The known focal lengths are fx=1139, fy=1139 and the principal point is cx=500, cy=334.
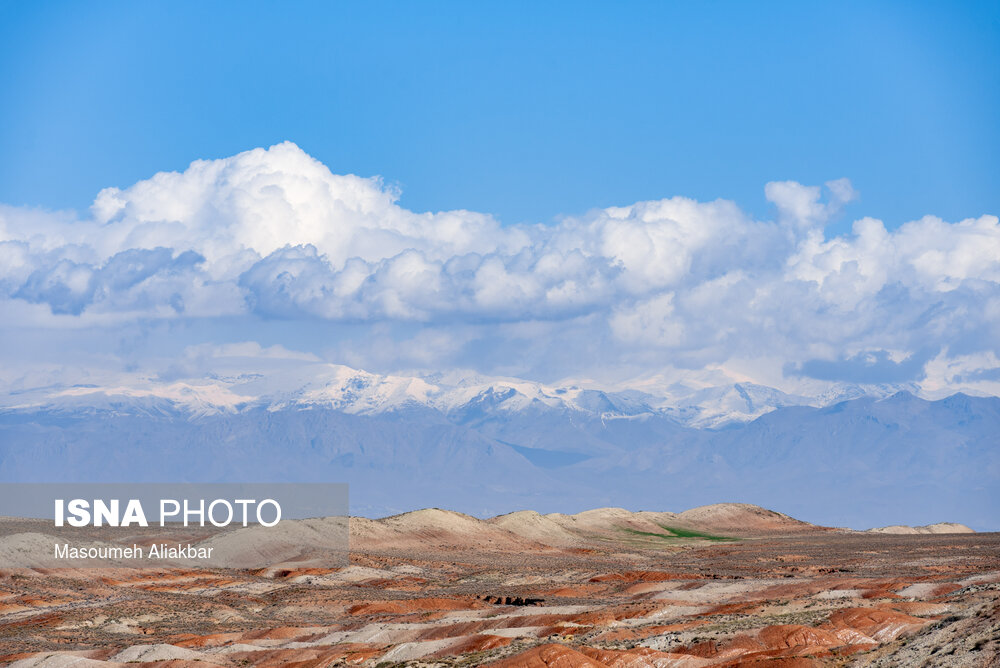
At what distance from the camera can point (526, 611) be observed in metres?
69.9

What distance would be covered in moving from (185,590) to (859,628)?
6321cm

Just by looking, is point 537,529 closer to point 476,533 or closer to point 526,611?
point 476,533

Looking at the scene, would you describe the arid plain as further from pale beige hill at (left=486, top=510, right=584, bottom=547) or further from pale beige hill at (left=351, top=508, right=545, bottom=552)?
pale beige hill at (left=486, top=510, right=584, bottom=547)

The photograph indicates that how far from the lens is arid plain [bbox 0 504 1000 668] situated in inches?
1768

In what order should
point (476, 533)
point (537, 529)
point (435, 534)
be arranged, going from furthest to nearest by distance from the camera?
point (537, 529), point (476, 533), point (435, 534)

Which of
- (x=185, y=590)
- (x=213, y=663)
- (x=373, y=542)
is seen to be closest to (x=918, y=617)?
(x=213, y=663)

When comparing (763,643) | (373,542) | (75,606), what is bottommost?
(763,643)

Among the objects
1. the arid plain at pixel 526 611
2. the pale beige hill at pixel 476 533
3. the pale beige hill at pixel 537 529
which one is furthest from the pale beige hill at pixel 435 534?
the arid plain at pixel 526 611

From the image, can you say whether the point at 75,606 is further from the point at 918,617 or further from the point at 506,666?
the point at 918,617

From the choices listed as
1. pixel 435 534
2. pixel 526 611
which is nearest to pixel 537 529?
pixel 435 534

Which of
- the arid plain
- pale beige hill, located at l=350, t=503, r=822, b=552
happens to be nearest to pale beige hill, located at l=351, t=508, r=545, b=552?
pale beige hill, located at l=350, t=503, r=822, b=552

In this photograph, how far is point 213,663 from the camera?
2079 inches

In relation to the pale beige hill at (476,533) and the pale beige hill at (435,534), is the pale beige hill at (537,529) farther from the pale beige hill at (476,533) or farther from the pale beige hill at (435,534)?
the pale beige hill at (435,534)

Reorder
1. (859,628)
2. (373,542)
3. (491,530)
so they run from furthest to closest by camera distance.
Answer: (491,530)
(373,542)
(859,628)
